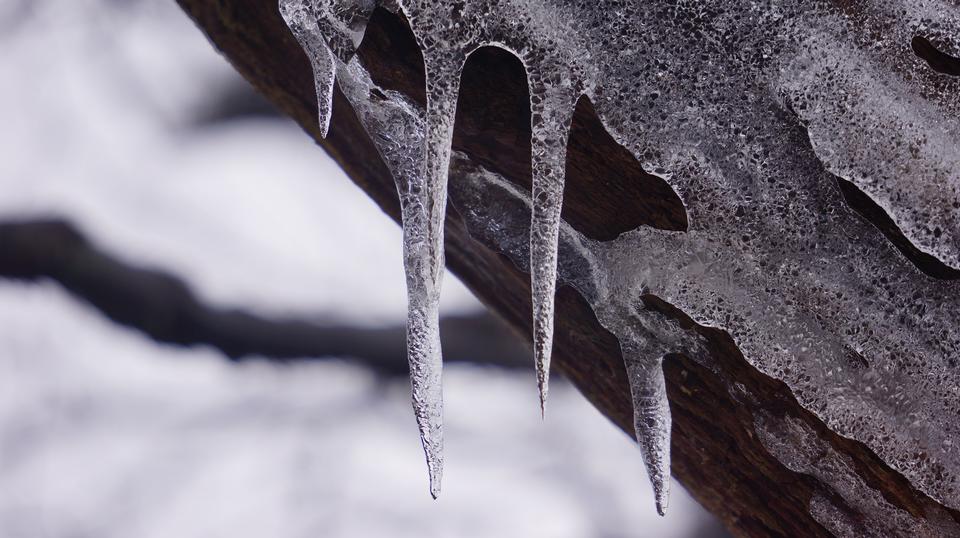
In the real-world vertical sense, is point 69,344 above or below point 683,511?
below

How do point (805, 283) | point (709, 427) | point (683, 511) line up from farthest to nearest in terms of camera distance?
point (683, 511), point (709, 427), point (805, 283)

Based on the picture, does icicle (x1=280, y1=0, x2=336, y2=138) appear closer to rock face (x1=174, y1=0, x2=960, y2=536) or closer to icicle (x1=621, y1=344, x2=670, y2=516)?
rock face (x1=174, y1=0, x2=960, y2=536)

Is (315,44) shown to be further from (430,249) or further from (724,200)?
(724,200)

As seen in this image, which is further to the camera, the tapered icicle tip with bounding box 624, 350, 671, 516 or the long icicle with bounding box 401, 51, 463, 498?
the tapered icicle tip with bounding box 624, 350, 671, 516

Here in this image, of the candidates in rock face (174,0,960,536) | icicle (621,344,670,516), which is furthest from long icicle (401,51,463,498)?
icicle (621,344,670,516)

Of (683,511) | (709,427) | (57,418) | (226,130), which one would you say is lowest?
(57,418)

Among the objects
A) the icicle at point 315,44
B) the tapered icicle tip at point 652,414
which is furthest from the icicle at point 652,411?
the icicle at point 315,44

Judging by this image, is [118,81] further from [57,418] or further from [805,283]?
[805,283]

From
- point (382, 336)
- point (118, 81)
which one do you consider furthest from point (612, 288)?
point (118, 81)
